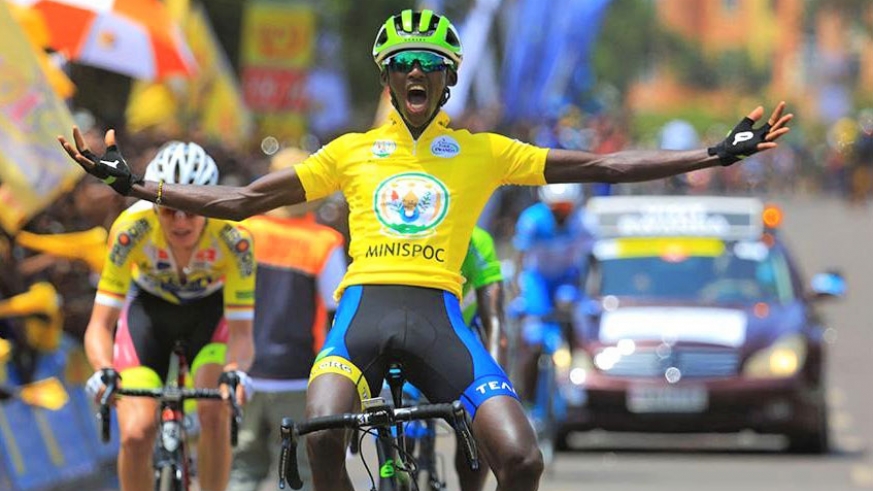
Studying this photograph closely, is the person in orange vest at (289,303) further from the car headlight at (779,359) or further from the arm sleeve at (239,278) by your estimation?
the car headlight at (779,359)

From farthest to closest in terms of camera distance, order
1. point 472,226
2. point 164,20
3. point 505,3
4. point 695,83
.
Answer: point 695,83, point 505,3, point 164,20, point 472,226

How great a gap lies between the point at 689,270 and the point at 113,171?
10130mm

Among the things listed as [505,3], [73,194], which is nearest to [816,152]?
[505,3]

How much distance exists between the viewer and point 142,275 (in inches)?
373

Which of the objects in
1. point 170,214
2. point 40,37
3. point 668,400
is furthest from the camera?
point 668,400

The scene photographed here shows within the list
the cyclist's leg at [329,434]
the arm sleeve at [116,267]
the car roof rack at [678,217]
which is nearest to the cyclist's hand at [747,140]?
the cyclist's leg at [329,434]

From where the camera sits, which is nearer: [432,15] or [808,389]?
[432,15]

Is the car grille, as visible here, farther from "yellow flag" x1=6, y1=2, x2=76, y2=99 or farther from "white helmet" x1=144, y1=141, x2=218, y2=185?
"white helmet" x1=144, y1=141, x2=218, y2=185

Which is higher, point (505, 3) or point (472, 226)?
point (505, 3)

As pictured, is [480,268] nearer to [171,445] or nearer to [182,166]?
[182,166]

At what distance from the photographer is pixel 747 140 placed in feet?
25.2

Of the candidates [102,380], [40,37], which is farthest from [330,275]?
[40,37]

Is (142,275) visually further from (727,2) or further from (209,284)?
(727,2)

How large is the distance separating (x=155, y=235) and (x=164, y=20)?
29.0 ft
